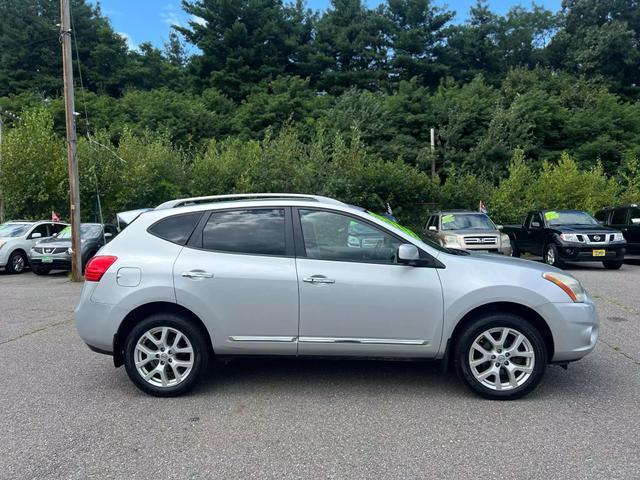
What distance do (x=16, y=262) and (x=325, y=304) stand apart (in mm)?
14842

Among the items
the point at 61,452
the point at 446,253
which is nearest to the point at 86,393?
the point at 61,452

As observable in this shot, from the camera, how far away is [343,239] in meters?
4.61

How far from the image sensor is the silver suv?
173 inches

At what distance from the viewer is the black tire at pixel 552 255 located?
13.7m

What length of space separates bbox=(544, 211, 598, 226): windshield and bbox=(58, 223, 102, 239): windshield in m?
13.9

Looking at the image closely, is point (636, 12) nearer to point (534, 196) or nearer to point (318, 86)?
point (318, 86)

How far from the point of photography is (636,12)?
4816cm

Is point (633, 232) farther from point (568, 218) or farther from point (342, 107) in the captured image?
point (342, 107)

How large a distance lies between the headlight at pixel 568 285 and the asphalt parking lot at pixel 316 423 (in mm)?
883

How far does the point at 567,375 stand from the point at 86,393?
4641mm

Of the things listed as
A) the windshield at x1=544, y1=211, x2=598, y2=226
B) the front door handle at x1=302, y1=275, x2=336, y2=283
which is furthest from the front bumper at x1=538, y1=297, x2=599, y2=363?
the windshield at x1=544, y1=211, x2=598, y2=226

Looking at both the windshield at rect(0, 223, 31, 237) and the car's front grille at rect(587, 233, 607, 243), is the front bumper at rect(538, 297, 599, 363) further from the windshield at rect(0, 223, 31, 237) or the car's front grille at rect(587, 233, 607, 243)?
the windshield at rect(0, 223, 31, 237)

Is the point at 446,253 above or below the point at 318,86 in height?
below

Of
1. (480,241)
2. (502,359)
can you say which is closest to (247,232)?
(502,359)
